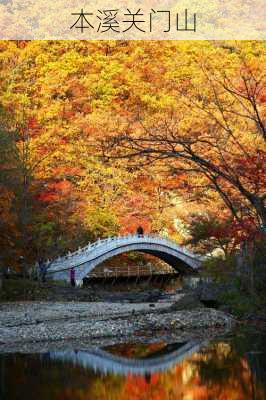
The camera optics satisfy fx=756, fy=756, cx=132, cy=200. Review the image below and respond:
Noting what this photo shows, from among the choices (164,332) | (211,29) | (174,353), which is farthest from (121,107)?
(174,353)

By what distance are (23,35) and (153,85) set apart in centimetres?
1312

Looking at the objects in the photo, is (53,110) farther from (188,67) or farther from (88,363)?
(88,363)

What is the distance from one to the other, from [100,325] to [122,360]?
4.96m

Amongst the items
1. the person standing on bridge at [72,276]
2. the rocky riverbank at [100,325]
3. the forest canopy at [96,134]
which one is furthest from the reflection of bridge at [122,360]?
the person standing on bridge at [72,276]

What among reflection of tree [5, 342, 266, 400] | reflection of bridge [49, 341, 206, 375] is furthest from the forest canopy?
reflection of tree [5, 342, 266, 400]

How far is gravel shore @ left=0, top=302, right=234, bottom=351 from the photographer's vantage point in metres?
18.1

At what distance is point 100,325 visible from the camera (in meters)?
19.6

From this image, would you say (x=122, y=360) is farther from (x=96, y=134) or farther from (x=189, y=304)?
(x=96, y=134)

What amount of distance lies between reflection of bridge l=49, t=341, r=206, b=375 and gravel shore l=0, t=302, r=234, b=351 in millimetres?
1954

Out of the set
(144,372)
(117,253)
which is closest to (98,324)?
(144,372)

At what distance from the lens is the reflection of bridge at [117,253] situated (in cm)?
3439

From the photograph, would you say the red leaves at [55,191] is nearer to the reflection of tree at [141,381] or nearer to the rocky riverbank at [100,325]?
the rocky riverbank at [100,325]

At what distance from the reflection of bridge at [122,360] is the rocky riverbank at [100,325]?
1.73m

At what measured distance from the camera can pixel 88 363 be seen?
14.2 meters
